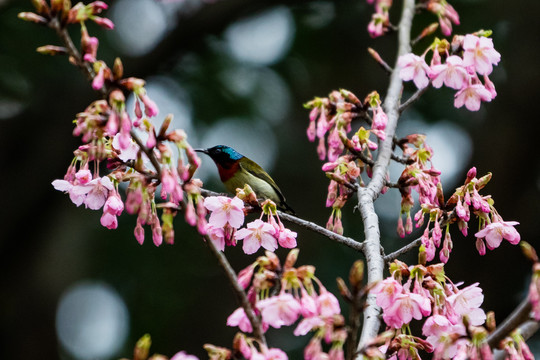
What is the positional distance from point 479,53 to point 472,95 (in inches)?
6.2

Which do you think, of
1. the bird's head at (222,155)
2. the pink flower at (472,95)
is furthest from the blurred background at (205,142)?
the pink flower at (472,95)

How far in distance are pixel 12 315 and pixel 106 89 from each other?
5.14 metres

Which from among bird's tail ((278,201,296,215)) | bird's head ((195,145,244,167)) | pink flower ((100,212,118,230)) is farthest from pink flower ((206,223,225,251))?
bird's head ((195,145,244,167))

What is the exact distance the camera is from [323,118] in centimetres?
252

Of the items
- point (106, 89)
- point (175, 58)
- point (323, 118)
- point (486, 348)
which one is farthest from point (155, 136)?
point (175, 58)

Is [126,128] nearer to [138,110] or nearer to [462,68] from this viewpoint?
[138,110]

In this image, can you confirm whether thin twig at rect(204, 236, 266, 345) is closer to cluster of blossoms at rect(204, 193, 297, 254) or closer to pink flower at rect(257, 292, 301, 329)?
pink flower at rect(257, 292, 301, 329)

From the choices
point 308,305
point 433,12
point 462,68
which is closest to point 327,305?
point 308,305

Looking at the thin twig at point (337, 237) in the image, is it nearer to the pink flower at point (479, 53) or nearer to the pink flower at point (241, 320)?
the pink flower at point (241, 320)

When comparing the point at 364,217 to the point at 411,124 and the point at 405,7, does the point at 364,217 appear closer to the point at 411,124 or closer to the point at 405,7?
the point at 405,7

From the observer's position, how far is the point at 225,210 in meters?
1.94

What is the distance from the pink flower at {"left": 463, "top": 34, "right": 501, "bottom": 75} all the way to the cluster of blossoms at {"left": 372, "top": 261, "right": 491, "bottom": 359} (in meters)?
0.82

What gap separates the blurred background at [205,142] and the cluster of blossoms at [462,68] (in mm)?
2930

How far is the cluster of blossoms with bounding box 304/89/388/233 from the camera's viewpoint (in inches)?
87.4
